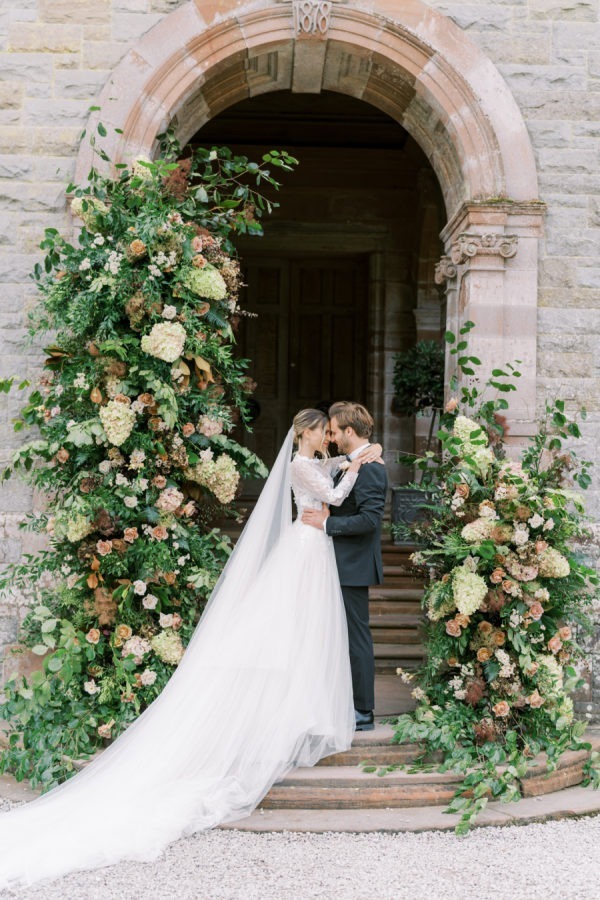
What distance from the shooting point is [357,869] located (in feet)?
12.1

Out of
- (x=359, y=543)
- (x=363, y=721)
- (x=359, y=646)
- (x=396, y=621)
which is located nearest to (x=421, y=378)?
(x=396, y=621)

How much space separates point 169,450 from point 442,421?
1.66m

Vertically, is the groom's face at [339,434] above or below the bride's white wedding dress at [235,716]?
above

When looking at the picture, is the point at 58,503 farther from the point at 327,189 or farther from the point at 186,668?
the point at 327,189

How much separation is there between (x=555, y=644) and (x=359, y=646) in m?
1.02

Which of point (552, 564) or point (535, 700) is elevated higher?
point (552, 564)

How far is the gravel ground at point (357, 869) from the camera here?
11.3 feet

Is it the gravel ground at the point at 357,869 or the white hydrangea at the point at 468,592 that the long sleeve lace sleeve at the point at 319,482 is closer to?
the white hydrangea at the point at 468,592

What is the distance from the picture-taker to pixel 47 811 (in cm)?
386

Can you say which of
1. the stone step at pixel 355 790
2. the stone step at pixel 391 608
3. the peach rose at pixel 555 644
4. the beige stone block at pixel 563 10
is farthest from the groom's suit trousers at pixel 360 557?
the beige stone block at pixel 563 10

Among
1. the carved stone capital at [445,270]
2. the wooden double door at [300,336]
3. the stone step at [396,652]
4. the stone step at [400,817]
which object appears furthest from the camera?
the wooden double door at [300,336]

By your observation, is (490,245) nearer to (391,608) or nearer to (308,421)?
(308,421)

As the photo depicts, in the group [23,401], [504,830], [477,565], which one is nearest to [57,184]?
[23,401]

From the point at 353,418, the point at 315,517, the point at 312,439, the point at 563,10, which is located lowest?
the point at 315,517
